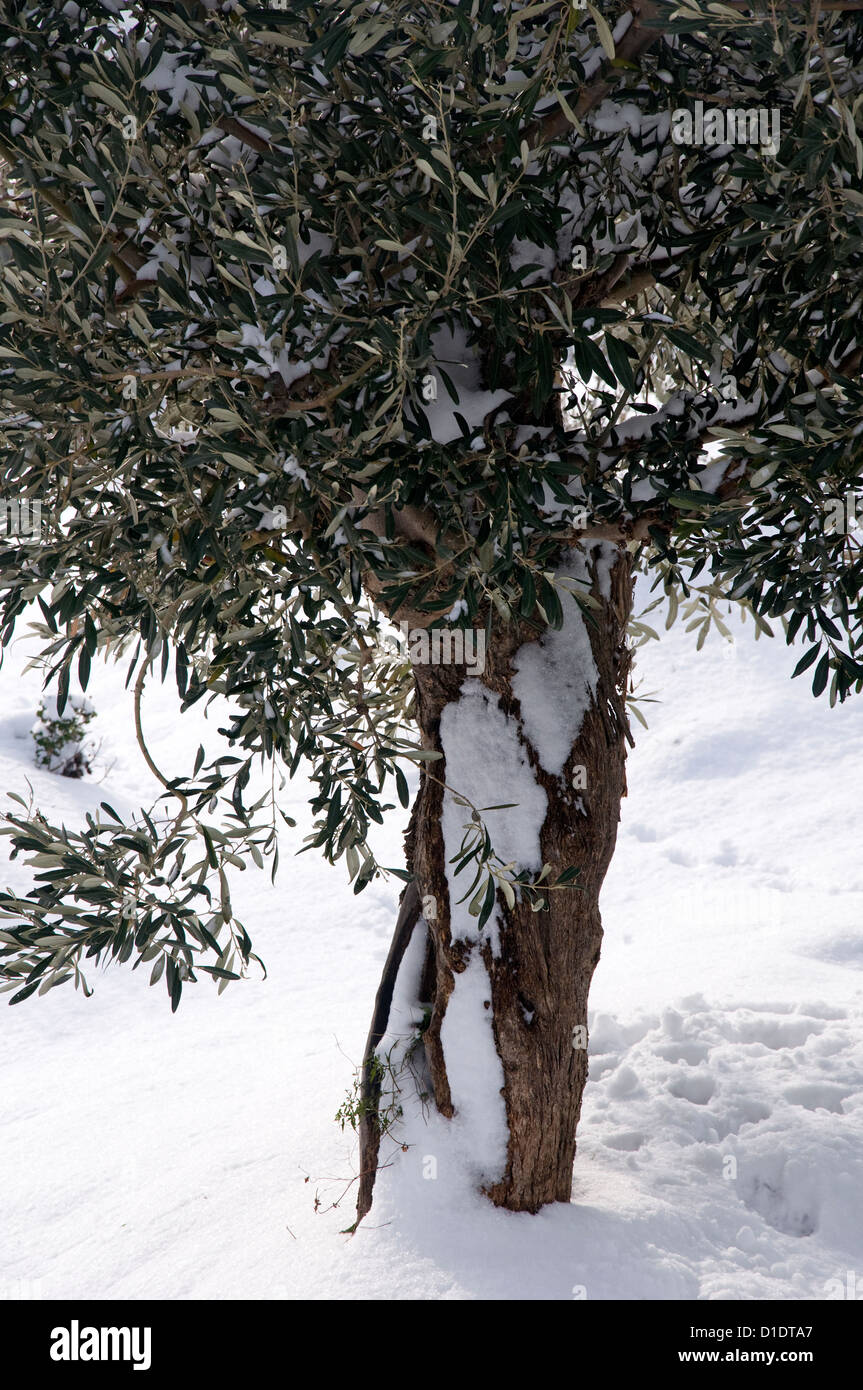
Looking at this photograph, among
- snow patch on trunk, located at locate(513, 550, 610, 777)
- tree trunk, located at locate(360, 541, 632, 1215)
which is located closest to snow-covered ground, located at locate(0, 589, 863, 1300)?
tree trunk, located at locate(360, 541, 632, 1215)

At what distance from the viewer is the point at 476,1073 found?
3324 millimetres

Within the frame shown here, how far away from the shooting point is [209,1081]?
552 cm

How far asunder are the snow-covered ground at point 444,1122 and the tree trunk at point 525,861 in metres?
0.24

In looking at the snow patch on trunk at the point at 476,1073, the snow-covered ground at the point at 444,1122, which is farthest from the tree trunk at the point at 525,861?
the snow-covered ground at the point at 444,1122

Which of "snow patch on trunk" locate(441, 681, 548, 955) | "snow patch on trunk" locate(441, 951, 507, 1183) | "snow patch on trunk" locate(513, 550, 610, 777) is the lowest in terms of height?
"snow patch on trunk" locate(441, 951, 507, 1183)

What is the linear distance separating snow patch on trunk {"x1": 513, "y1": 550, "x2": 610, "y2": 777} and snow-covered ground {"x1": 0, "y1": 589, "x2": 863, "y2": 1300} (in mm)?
1413

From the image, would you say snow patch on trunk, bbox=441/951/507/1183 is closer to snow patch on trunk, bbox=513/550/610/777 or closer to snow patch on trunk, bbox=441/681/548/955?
snow patch on trunk, bbox=441/681/548/955

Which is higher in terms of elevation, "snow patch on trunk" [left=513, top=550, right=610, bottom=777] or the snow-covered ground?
"snow patch on trunk" [left=513, top=550, right=610, bottom=777]

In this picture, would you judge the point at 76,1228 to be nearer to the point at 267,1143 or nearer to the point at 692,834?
the point at 267,1143

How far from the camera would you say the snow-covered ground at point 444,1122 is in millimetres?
3219

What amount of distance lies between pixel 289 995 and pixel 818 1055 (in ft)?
12.9

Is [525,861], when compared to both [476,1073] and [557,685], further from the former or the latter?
[476,1073]

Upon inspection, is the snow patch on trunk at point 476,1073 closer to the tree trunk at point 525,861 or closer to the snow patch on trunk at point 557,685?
the tree trunk at point 525,861

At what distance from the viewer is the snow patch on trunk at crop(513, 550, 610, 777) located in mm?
3201
